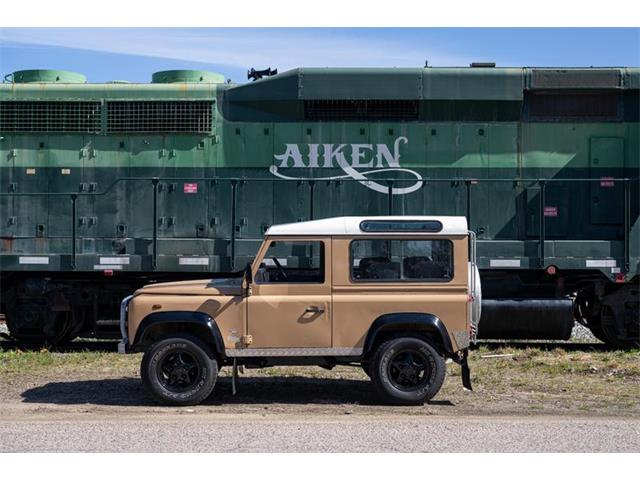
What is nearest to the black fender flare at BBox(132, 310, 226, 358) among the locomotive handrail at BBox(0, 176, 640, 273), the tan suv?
the tan suv

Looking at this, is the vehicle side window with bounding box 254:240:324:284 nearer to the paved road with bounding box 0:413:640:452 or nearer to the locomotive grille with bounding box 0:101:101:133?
the paved road with bounding box 0:413:640:452

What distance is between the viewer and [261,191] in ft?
40.0

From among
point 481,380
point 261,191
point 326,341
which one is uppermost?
point 261,191

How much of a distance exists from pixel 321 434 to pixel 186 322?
215cm

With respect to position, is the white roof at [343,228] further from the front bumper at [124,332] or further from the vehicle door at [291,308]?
the front bumper at [124,332]

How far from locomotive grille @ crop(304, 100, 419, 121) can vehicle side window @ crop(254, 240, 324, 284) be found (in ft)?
14.6

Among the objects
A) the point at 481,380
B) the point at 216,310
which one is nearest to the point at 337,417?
the point at 216,310

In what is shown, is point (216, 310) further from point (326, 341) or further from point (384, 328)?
point (384, 328)

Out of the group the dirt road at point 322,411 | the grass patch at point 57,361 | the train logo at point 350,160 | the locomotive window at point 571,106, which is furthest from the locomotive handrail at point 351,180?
the dirt road at point 322,411

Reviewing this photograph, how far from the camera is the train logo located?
12102 millimetres

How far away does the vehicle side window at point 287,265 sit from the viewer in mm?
8055

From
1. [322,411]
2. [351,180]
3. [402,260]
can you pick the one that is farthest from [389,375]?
[351,180]

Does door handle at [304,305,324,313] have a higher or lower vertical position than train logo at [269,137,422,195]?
lower

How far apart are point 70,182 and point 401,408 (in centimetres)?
700
